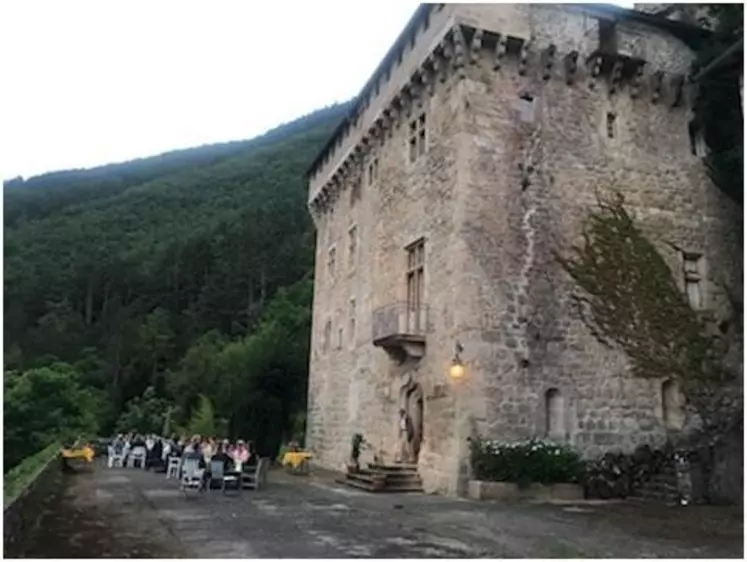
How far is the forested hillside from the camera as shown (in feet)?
93.8

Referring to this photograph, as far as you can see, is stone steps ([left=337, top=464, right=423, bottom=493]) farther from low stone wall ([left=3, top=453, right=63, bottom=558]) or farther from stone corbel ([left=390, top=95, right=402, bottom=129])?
stone corbel ([left=390, top=95, right=402, bottom=129])

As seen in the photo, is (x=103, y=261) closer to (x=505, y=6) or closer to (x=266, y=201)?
(x=266, y=201)

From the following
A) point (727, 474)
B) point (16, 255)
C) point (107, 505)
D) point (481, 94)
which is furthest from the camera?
point (16, 255)

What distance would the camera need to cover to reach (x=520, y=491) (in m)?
13.4

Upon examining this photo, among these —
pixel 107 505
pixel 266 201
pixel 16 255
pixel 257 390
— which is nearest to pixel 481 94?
pixel 107 505

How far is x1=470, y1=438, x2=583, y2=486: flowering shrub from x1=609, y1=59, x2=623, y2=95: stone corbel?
8.05 metres

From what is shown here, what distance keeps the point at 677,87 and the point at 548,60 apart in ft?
11.4

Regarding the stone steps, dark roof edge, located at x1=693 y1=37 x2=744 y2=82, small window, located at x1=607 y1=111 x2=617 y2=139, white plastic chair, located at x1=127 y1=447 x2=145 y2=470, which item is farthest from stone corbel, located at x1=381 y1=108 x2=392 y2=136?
white plastic chair, located at x1=127 y1=447 x2=145 y2=470

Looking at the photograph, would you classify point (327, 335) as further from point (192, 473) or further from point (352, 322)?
point (192, 473)

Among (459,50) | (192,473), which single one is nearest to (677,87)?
(459,50)

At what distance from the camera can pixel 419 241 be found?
55.4 ft

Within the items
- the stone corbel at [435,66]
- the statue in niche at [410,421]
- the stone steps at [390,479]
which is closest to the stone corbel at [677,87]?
the stone corbel at [435,66]

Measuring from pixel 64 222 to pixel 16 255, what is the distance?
10.3m

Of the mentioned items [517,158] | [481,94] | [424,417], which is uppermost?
[481,94]
